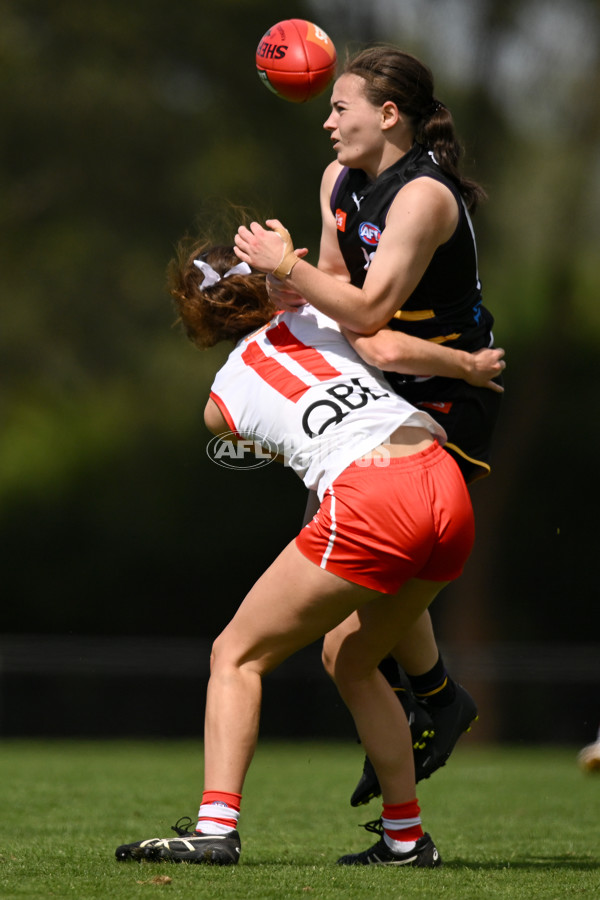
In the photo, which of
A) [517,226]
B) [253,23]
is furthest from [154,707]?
[253,23]

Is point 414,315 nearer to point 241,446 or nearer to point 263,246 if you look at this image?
point 263,246

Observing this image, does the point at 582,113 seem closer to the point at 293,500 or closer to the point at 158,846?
the point at 293,500

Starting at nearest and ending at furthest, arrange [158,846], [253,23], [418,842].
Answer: [158,846]
[418,842]
[253,23]

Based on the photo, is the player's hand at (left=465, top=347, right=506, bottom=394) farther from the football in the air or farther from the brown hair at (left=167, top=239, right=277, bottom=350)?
the football in the air

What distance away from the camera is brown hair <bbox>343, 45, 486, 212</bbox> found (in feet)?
10.0

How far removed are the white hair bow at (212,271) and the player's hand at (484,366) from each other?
2.10 feet

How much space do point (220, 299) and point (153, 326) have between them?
A: 8.50 m

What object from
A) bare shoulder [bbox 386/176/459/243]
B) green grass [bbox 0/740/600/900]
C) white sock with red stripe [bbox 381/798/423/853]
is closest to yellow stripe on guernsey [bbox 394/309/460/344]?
bare shoulder [bbox 386/176/459/243]

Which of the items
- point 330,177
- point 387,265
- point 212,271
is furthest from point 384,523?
point 330,177

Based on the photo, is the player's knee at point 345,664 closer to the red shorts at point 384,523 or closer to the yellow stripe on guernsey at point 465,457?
the red shorts at point 384,523

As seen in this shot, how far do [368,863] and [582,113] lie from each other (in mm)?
8552

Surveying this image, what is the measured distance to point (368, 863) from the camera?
10.6ft

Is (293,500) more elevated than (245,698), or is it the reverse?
(245,698)

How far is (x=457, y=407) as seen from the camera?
3.23m
